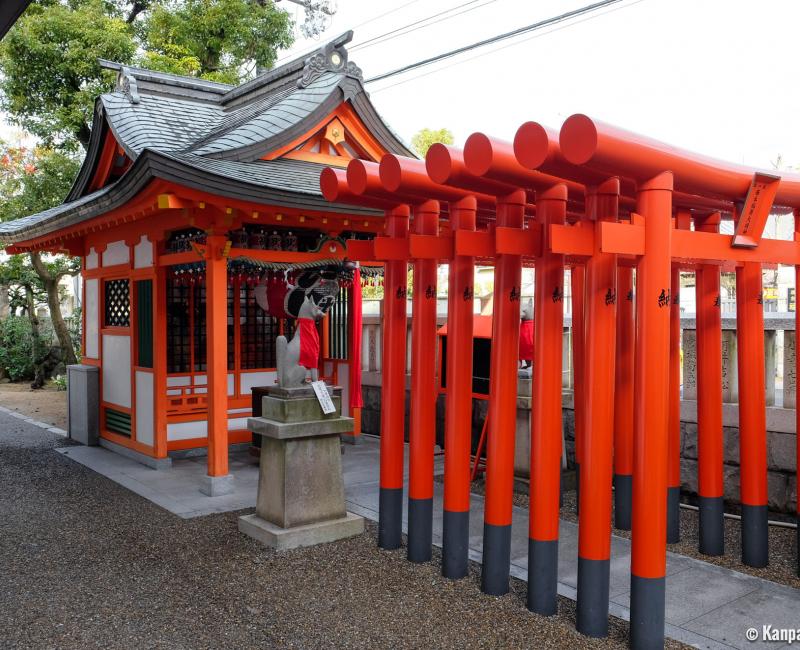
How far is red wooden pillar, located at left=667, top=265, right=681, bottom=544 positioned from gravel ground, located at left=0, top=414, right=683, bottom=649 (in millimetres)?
1811

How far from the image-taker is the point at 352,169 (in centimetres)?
534

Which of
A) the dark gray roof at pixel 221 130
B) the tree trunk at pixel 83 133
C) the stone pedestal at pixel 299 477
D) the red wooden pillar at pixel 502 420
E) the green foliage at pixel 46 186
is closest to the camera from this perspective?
the red wooden pillar at pixel 502 420

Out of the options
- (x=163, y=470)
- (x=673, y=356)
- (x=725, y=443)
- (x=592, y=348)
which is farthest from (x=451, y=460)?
(x=163, y=470)

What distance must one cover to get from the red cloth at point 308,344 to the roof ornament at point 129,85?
5.66 metres

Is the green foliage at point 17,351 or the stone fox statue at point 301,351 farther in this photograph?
the green foliage at point 17,351

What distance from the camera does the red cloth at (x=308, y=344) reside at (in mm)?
6629

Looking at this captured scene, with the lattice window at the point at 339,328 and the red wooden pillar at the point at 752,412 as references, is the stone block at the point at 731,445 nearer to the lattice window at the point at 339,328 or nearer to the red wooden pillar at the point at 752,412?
Result: the red wooden pillar at the point at 752,412

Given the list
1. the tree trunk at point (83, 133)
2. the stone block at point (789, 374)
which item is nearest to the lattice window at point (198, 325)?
the stone block at point (789, 374)

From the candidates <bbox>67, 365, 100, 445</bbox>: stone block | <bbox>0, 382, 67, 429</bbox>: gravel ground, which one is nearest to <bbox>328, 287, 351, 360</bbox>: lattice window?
<bbox>67, 365, 100, 445</bbox>: stone block

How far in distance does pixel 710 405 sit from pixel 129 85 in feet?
29.9

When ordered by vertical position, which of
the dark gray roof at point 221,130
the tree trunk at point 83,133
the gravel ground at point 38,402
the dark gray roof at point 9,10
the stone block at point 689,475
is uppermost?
the tree trunk at point 83,133

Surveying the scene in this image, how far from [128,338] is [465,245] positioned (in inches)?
253

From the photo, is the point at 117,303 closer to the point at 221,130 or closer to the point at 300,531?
the point at 221,130

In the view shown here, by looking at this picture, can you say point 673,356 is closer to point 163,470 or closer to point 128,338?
point 163,470
